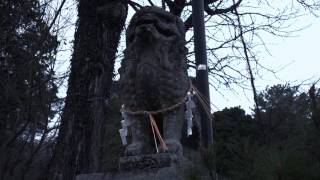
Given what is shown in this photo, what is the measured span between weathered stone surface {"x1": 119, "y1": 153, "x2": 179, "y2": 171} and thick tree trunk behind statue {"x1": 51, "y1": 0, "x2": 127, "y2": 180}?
2366mm

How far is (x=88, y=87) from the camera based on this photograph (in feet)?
26.0

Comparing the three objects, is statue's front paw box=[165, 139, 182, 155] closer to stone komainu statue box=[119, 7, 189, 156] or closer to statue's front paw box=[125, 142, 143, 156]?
stone komainu statue box=[119, 7, 189, 156]

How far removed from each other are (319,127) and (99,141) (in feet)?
17.7

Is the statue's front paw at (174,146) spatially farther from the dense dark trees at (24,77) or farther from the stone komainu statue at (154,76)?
the dense dark trees at (24,77)

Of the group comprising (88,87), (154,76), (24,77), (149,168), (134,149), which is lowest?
(149,168)

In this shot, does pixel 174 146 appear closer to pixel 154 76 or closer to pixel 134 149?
pixel 134 149

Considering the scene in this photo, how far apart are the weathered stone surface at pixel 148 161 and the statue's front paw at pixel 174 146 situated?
100 millimetres

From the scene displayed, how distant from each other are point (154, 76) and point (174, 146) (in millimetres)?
756

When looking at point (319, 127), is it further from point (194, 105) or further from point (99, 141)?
point (99, 141)

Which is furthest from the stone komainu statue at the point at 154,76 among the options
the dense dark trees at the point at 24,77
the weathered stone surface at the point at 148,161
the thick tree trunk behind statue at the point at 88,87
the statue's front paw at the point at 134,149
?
the dense dark trees at the point at 24,77

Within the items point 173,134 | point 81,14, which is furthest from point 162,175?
point 81,14

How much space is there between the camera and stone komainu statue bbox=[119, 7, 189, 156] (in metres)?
5.28

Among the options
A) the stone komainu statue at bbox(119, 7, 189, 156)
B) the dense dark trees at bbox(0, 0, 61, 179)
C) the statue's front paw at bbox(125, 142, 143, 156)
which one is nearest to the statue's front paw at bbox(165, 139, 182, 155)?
the stone komainu statue at bbox(119, 7, 189, 156)

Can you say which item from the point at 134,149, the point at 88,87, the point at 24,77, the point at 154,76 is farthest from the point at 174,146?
the point at 24,77
